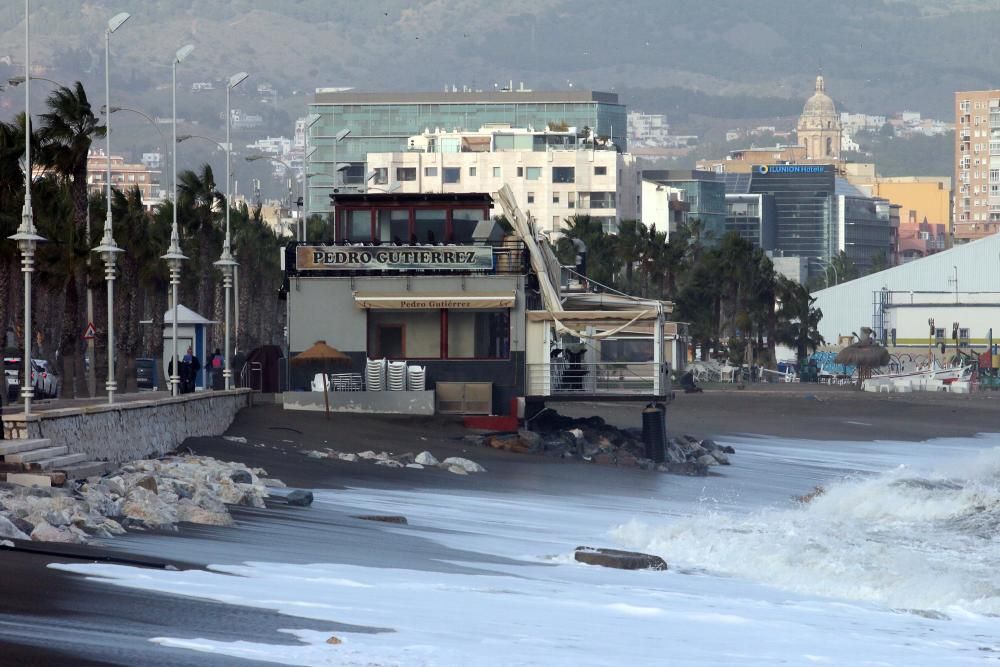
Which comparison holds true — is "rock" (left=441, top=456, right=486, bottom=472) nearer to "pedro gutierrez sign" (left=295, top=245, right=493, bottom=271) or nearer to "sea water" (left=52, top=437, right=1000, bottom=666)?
"sea water" (left=52, top=437, right=1000, bottom=666)

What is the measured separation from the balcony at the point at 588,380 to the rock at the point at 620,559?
21914mm

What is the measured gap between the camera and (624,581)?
68.5 ft

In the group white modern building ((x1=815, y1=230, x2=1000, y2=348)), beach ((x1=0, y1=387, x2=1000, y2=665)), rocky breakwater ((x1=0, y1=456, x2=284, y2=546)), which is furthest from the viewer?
white modern building ((x1=815, y1=230, x2=1000, y2=348))

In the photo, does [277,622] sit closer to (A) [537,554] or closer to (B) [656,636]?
(B) [656,636]

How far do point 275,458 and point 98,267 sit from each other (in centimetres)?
2007

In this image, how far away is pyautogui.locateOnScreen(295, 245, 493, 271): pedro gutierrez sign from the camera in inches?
1752

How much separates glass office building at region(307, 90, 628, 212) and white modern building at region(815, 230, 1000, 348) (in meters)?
67.0

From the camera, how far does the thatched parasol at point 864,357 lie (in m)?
97.8

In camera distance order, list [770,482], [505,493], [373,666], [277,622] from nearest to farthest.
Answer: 1. [373,666]
2. [277,622]
3. [505,493]
4. [770,482]

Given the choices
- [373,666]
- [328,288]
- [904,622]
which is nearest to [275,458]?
[328,288]

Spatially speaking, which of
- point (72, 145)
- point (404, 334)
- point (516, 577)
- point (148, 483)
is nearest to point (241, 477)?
point (148, 483)

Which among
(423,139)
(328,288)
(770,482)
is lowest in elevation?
(770,482)

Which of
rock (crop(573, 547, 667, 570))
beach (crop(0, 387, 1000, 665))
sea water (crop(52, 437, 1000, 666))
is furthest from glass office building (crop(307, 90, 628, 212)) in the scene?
rock (crop(573, 547, 667, 570))

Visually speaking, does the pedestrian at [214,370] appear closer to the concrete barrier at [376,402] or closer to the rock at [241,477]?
the concrete barrier at [376,402]
